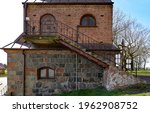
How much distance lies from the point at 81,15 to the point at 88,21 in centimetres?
65

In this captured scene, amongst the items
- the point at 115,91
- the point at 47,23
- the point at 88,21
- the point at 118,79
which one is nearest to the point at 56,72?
the point at 118,79

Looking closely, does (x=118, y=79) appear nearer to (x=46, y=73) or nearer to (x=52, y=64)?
(x=52, y=64)

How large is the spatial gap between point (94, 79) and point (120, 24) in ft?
79.0

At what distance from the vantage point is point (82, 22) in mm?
20203

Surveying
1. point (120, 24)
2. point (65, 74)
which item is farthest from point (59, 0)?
point (120, 24)

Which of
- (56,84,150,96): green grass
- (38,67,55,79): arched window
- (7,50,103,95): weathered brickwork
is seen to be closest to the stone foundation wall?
(56,84,150,96): green grass

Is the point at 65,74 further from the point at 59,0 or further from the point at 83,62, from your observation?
the point at 59,0

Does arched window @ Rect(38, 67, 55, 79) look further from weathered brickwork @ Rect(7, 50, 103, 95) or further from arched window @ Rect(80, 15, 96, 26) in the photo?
arched window @ Rect(80, 15, 96, 26)

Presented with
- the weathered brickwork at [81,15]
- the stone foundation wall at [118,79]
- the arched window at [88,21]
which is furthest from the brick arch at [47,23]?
the stone foundation wall at [118,79]

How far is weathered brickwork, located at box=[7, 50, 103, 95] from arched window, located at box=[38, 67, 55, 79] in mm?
312

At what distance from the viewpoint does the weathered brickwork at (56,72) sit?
1736cm

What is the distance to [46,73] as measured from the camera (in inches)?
699

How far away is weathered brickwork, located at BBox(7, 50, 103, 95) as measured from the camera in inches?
683

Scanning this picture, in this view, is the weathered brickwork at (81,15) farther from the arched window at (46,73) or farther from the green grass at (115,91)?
the green grass at (115,91)
